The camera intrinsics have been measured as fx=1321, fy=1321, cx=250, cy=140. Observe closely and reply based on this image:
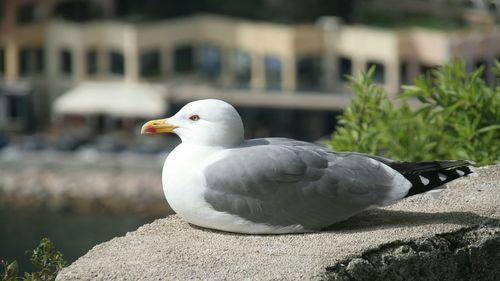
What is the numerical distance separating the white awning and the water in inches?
267

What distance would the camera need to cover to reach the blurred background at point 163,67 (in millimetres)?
43656

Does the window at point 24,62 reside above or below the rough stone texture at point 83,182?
above

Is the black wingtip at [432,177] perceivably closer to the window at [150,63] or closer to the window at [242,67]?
the window at [242,67]

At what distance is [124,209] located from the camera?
138ft

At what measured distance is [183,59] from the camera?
167 feet

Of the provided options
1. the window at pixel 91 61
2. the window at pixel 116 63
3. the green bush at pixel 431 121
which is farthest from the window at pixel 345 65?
the green bush at pixel 431 121

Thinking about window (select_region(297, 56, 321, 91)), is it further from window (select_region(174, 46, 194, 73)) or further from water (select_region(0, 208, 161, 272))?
water (select_region(0, 208, 161, 272))

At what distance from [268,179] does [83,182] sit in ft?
A: 121

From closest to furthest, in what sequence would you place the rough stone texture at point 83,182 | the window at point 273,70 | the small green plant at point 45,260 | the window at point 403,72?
the small green plant at point 45,260
the rough stone texture at point 83,182
the window at point 403,72
the window at point 273,70

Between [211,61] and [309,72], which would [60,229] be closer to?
[211,61]

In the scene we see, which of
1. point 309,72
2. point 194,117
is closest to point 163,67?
point 309,72

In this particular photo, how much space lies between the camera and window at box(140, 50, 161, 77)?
51.0 metres

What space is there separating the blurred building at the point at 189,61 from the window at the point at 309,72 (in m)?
0.04

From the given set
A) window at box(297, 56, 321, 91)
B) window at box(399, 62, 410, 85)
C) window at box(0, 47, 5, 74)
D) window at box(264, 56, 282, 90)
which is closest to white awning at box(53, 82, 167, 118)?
window at box(0, 47, 5, 74)
